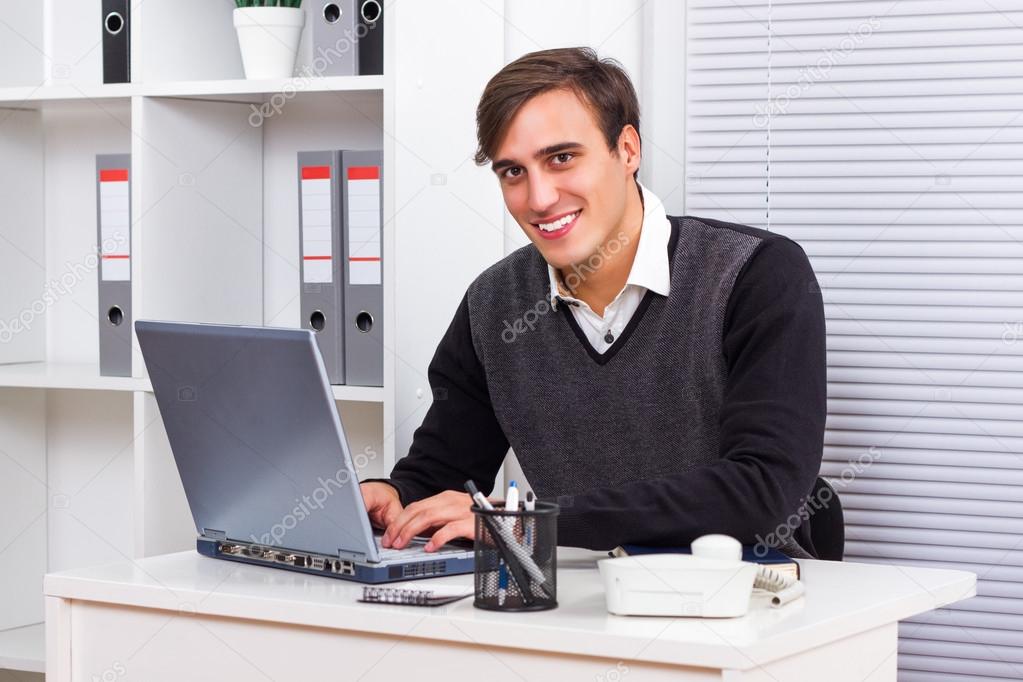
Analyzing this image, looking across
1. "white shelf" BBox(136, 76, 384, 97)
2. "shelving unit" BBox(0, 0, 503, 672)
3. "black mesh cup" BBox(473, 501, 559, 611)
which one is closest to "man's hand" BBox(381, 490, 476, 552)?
"black mesh cup" BBox(473, 501, 559, 611)

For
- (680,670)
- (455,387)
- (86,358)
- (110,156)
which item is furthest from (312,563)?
(86,358)

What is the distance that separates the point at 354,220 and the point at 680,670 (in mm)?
1389

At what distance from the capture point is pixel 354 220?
2.37 m

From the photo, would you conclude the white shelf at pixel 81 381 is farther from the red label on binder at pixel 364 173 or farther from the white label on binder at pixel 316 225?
the red label on binder at pixel 364 173

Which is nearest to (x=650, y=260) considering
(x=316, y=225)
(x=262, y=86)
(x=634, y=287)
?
(x=634, y=287)

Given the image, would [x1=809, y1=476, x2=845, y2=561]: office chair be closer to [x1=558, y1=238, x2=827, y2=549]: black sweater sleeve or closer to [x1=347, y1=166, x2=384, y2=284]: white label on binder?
[x1=558, y1=238, x2=827, y2=549]: black sweater sleeve

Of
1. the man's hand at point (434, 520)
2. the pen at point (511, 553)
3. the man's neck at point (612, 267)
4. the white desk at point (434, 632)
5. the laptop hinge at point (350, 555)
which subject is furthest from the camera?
the man's neck at point (612, 267)

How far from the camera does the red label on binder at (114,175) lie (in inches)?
99.3

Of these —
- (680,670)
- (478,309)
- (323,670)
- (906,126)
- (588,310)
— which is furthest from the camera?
(906,126)

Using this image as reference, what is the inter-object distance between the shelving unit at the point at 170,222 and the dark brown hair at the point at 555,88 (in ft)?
1.18

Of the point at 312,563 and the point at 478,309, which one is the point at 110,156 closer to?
the point at 478,309

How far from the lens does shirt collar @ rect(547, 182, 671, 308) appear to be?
1.97 metres

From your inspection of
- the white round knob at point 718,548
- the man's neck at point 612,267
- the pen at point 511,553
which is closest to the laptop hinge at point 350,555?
the pen at point 511,553

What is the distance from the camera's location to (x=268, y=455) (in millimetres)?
1465
